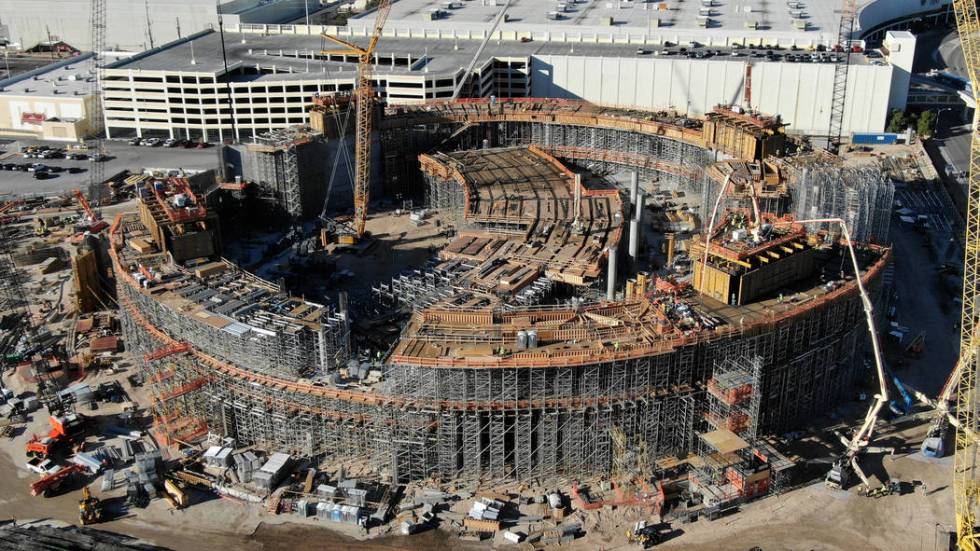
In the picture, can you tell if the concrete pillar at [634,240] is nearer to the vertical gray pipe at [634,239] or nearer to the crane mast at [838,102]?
the vertical gray pipe at [634,239]

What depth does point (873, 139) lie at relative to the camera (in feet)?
499

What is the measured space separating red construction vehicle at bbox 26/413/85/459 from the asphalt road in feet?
213

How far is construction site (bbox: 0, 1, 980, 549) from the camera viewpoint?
70188 mm

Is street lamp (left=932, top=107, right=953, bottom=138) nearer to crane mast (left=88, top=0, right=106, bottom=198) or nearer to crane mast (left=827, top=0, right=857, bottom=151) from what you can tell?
crane mast (left=827, top=0, right=857, bottom=151)

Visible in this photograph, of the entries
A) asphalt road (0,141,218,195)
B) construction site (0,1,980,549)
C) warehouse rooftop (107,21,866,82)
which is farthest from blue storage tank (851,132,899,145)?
asphalt road (0,141,218,195)

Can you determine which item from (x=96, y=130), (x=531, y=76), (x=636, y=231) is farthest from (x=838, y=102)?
(x=96, y=130)

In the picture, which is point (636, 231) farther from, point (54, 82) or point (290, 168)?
point (54, 82)

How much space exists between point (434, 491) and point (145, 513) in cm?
2152

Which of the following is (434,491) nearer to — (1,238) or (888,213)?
(888,213)

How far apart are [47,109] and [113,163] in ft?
86.7

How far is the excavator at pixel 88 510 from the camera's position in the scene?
69688 millimetres

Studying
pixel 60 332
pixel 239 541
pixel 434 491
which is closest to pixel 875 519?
pixel 434 491

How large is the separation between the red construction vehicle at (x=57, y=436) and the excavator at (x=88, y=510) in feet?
27.4

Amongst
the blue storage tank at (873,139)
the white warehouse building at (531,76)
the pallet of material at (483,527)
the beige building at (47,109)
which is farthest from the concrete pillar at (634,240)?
the beige building at (47,109)
